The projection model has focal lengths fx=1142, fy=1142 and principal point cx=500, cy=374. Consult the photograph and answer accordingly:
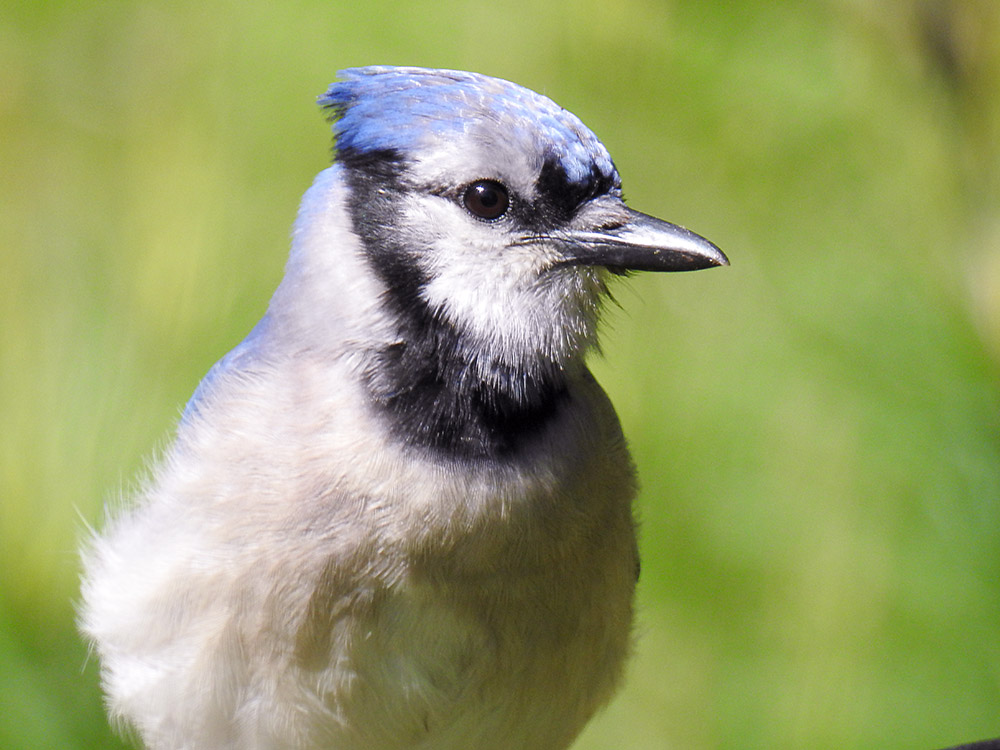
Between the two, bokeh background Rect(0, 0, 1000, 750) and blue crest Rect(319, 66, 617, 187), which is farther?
bokeh background Rect(0, 0, 1000, 750)

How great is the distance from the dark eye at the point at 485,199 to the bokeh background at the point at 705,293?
868mm

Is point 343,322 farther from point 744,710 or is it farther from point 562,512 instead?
point 744,710

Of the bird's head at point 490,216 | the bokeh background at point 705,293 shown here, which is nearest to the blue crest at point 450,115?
the bird's head at point 490,216

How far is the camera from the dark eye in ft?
5.00

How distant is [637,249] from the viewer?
159 cm

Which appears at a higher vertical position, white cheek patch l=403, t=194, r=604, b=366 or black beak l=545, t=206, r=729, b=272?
black beak l=545, t=206, r=729, b=272

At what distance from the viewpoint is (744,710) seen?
247cm

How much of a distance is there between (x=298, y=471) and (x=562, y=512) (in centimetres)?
37

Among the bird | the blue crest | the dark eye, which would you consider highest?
the blue crest

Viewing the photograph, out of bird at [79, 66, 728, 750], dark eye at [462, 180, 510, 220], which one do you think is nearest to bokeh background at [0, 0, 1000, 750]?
bird at [79, 66, 728, 750]

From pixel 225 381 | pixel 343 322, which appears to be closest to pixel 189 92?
pixel 225 381

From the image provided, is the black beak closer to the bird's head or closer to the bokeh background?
the bird's head

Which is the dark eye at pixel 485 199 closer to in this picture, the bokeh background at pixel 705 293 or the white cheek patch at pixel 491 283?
the white cheek patch at pixel 491 283

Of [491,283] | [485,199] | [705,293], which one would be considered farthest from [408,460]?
[705,293]
